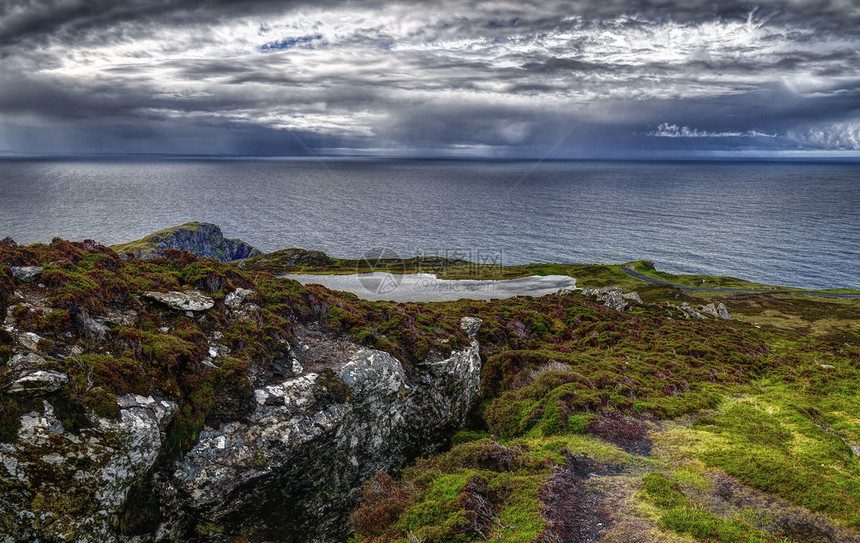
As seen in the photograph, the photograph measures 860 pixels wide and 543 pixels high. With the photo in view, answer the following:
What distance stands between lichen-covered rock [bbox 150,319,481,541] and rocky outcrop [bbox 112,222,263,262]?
95623 mm

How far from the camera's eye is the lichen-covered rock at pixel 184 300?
17.0 metres

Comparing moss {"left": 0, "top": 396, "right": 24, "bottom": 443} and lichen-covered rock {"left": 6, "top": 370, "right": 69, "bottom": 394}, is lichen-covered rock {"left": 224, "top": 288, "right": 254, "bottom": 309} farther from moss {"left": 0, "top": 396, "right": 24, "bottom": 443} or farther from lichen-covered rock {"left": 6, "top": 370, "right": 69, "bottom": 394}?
moss {"left": 0, "top": 396, "right": 24, "bottom": 443}

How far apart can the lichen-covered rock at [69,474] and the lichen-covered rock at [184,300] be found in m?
5.72

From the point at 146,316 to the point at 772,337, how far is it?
190ft

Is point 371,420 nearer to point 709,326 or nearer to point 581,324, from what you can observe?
point 581,324

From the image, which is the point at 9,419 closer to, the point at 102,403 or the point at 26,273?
the point at 102,403

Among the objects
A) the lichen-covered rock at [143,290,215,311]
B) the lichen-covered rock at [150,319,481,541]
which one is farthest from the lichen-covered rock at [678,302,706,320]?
the lichen-covered rock at [143,290,215,311]

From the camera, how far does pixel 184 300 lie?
1739 centimetres

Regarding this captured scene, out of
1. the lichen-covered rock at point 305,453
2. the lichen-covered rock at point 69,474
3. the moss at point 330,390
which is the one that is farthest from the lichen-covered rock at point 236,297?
the lichen-covered rock at point 69,474

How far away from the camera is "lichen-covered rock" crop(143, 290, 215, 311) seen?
17.0m

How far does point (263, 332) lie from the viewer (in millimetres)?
17406

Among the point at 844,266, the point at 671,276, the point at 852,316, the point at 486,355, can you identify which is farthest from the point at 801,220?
the point at 486,355

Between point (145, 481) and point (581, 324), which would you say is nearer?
point (145, 481)

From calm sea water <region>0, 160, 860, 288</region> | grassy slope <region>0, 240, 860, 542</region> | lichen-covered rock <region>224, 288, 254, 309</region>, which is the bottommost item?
calm sea water <region>0, 160, 860, 288</region>
